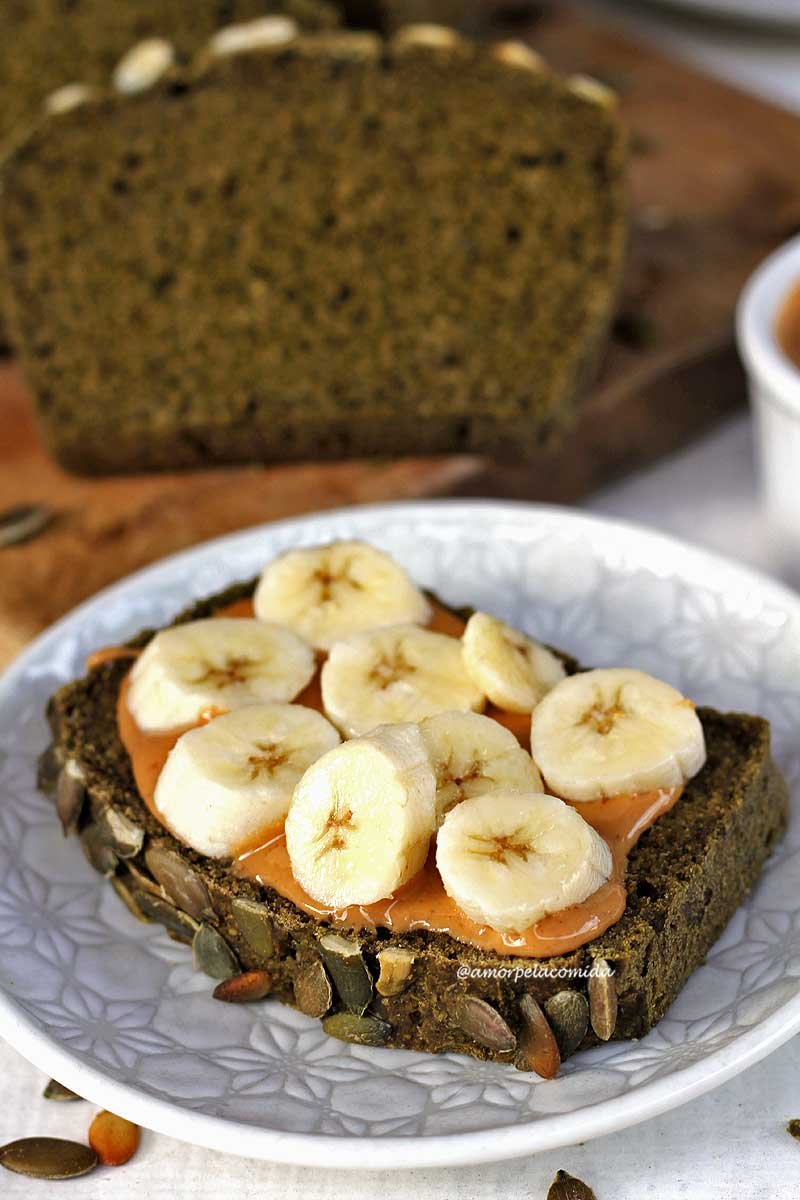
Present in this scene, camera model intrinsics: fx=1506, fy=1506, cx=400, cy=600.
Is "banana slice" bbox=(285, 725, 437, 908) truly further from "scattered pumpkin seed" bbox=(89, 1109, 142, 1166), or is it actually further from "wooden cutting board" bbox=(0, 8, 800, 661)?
"wooden cutting board" bbox=(0, 8, 800, 661)

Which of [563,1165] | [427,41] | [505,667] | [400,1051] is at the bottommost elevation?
[563,1165]

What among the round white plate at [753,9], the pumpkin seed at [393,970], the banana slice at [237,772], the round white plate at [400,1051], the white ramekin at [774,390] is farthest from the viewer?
the round white plate at [753,9]

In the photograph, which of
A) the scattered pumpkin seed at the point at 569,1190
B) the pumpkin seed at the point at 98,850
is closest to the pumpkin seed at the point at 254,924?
the pumpkin seed at the point at 98,850

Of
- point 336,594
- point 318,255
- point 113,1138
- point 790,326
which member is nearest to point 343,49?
point 318,255

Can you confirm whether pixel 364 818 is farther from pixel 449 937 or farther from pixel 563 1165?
pixel 563 1165

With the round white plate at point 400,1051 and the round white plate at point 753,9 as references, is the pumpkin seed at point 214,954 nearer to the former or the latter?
the round white plate at point 400,1051

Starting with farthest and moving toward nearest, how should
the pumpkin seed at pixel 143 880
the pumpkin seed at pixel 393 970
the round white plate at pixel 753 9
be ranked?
the round white plate at pixel 753 9 < the pumpkin seed at pixel 143 880 < the pumpkin seed at pixel 393 970

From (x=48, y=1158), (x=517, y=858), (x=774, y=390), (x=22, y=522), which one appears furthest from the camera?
(x=22, y=522)
